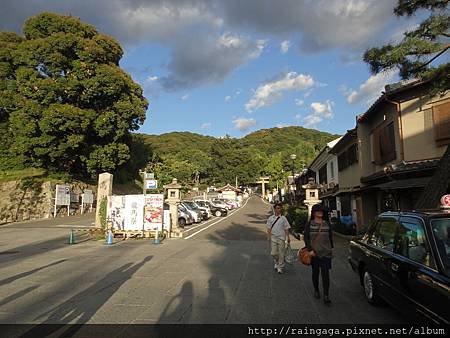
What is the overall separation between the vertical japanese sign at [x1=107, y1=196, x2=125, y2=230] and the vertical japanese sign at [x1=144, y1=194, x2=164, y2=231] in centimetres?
113

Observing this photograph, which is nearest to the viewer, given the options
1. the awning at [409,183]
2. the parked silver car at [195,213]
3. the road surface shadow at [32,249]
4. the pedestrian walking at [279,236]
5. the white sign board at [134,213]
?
the pedestrian walking at [279,236]

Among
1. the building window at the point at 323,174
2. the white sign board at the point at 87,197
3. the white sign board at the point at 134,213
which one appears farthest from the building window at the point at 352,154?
the white sign board at the point at 87,197

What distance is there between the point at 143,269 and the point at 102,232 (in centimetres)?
886

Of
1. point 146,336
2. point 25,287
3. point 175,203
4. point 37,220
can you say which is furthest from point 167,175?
point 146,336

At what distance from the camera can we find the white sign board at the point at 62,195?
2894cm

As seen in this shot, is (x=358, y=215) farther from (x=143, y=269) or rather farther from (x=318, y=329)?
(x=318, y=329)

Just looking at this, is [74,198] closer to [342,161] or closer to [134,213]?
[134,213]

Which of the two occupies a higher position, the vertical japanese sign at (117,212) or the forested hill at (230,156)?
the forested hill at (230,156)

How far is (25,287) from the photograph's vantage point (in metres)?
7.80

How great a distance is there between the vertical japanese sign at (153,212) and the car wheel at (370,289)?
40.8 feet

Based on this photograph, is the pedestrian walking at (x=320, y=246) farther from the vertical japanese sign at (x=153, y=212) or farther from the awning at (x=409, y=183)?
the vertical japanese sign at (x=153, y=212)

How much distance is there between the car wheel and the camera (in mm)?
6150

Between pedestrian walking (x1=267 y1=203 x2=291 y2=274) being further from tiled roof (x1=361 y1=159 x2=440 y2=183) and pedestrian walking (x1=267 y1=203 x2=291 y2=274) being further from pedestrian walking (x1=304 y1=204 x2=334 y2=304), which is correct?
tiled roof (x1=361 y1=159 x2=440 y2=183)

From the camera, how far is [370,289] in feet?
20.8
